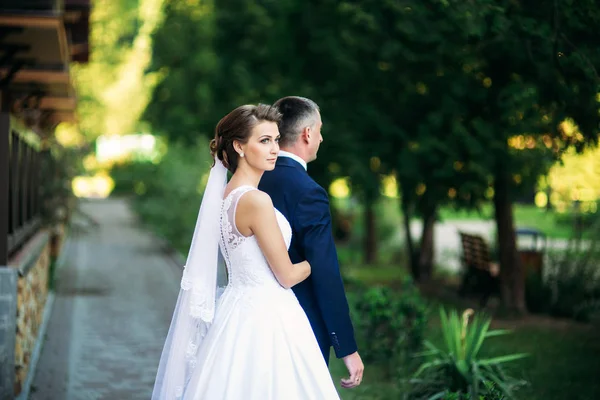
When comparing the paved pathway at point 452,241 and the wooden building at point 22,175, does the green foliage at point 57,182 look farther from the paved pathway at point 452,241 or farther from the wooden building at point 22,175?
the paved pathway at point 452,241

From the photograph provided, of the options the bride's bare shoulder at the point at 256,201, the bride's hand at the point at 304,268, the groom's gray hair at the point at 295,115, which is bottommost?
the bride's hand at the point at 304,268

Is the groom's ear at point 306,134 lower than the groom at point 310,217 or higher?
higher

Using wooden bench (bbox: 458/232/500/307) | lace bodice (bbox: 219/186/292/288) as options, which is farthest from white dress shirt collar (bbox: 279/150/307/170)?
wooden bench (bbox: 458/232/500/307)

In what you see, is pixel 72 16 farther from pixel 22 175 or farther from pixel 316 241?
pixel 316 241

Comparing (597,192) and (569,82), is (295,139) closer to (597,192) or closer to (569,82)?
(569,82)

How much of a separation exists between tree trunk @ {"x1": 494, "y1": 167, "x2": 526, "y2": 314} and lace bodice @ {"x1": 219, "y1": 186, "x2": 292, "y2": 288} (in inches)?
345

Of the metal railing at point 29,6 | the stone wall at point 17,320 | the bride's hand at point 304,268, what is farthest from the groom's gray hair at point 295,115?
the metal railing at point 29,6

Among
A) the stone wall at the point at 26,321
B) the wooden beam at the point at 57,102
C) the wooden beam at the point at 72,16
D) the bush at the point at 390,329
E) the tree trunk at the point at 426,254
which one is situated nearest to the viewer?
the stone wall at the point at 26,321

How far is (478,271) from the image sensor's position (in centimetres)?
Answer: 1369

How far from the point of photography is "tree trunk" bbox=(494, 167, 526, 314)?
12695 mm

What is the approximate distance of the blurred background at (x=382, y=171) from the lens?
7.38 meters

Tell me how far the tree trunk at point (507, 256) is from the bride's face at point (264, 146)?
885 cm

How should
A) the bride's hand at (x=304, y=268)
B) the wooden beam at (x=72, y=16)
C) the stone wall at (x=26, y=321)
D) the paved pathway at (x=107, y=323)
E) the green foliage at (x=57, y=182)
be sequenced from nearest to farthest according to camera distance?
the bride's hand at (x=304, y=268)
the stone wall at (x=26, y=321)
the paved pathway at (x=107, y=323)
the green foliage at (x=57, y=182)
the wooden beam at (x=72, y=16)

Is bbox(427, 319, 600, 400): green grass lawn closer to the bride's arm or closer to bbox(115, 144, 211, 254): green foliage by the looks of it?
the bride's arm
